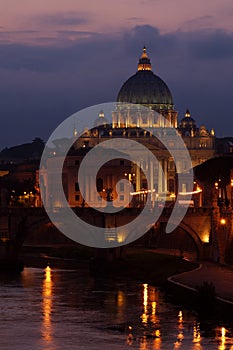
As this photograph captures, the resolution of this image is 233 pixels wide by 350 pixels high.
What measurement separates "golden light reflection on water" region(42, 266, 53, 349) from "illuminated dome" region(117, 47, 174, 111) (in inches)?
4631

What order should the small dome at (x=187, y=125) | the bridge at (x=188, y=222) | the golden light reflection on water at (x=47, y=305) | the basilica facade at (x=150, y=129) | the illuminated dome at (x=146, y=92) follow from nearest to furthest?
the golden light reflection on water at (x=47, y=305)
the bridge at (x=188, y=222)
the basilica facade at (x=150, y=129)
the small dome at (x=187, y=125)
the illuminated dome at (x=146, y=92)

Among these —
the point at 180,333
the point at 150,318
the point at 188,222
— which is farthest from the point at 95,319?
the point at 188,222

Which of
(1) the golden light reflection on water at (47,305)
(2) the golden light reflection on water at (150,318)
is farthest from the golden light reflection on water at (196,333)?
(1) the golden light reflection on water at (47,305)

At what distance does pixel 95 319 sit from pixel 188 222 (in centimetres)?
2486

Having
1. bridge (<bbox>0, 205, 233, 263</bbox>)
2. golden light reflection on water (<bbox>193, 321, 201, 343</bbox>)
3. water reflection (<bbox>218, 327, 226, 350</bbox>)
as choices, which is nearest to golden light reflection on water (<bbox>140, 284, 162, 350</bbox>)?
golden light reflection on water (<bbox>193, 321, 201, 343</bbox>)

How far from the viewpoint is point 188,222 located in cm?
7912

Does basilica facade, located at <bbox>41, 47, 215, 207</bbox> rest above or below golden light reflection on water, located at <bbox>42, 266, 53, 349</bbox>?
above

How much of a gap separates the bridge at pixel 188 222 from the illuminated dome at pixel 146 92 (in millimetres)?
109228

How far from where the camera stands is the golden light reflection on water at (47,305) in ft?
168

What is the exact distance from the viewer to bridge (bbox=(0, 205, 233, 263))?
7444cm

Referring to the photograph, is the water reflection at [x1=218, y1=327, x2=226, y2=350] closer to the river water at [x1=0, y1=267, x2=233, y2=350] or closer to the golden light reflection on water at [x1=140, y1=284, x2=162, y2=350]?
the river water at [x1=0, y1=267, x2=233, y2=350]

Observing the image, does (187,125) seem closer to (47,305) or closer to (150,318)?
(47,305)

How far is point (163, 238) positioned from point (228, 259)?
59.7 ft

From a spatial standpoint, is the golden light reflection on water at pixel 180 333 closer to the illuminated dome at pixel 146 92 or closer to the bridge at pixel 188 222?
the bridge at pixel 188 222
